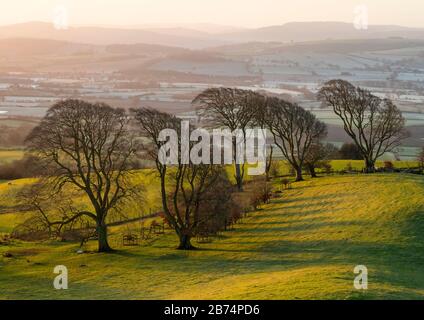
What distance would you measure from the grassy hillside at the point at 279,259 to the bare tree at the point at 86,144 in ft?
12.5

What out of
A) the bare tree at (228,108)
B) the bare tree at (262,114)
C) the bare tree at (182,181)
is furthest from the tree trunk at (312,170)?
the bare tree at (182,181)

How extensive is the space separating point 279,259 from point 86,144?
15273 mm

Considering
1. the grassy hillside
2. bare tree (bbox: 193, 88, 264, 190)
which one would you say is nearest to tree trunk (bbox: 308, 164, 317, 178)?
bare tree (bbox: 193, 88, 264, 190)

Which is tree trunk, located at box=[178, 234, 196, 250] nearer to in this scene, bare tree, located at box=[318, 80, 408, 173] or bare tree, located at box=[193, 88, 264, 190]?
bare tree, located at box=[193, 88, 264, 190]

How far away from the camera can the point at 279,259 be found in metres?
31.7

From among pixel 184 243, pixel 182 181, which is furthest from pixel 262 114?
pixel 184 243

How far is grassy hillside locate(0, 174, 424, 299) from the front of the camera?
23328 mm

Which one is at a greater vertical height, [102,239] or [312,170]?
[312,170]

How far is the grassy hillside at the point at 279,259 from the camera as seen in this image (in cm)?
2333

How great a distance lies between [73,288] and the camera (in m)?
27.4

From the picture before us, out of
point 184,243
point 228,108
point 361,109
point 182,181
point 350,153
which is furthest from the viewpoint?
point 350,153

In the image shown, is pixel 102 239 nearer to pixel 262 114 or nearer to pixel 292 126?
pixel 262 114

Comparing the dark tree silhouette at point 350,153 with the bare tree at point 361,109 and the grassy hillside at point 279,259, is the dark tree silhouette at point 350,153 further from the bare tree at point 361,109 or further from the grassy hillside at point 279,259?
the grassy hillside at point 279,259

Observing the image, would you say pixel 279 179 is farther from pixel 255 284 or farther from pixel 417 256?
→ pixel 255 284
